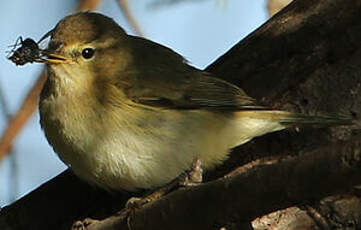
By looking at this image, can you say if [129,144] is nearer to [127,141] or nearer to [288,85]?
[127,141]

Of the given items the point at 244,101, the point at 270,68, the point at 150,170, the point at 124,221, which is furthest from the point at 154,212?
the point at 270,68

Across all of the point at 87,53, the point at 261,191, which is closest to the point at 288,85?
the point at 87,53

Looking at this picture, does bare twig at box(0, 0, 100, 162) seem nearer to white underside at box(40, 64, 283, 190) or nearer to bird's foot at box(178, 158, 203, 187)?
white underside at box(40, 64, 283, 190)

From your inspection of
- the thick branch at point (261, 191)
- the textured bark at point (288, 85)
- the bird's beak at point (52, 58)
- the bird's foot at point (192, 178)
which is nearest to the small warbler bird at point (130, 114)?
the bird's beak at point (52, 58)

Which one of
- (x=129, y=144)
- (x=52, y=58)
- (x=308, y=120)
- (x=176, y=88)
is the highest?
(x=52, y=58)

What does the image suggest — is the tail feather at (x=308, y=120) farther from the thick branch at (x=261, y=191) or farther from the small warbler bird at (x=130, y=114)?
the thick branch at (x=261, y=191)

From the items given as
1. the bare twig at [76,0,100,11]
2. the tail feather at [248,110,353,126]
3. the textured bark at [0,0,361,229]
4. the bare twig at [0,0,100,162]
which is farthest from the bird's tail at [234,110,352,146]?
the bare twig at [76,0,100,11]
